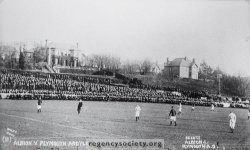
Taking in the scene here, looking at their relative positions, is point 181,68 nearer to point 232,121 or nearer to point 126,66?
point 126,66

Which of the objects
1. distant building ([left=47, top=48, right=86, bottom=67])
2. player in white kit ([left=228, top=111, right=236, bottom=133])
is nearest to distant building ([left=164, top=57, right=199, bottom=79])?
player in white kit ([left=228, top=111, right=236, bottom=133])

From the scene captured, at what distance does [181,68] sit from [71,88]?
3.74 m

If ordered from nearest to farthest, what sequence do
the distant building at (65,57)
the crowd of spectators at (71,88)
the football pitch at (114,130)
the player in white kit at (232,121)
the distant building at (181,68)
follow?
1. the football pitch at (114,130)
2. the distant building at (65,57)
3. the distant building at (181,68)
4. the crowd of spectators at (71,88)
5. the player in white kit at (232,121)

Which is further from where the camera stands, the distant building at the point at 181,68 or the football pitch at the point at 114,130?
the distant building at the point at 181,68

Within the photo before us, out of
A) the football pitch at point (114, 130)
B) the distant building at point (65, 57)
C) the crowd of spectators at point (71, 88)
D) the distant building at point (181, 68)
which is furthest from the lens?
→ the crowd of spectators at point (71, 88)

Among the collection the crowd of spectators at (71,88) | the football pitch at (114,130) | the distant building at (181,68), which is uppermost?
the distant building at (181,68)

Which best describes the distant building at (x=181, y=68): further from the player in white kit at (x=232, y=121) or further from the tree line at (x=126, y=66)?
the player in white kit at (x=232, y=121)

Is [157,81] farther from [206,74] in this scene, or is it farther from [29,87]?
[29,87]

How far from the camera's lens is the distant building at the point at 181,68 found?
8.55 metres

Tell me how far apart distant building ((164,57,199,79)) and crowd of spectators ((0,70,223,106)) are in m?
0.54

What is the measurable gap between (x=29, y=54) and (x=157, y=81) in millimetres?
3230

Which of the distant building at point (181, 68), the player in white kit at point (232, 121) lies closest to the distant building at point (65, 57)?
the distant building at point (181, 68)

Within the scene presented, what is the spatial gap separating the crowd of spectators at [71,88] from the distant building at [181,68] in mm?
539

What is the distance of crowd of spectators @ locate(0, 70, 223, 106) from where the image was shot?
29.8 feet
